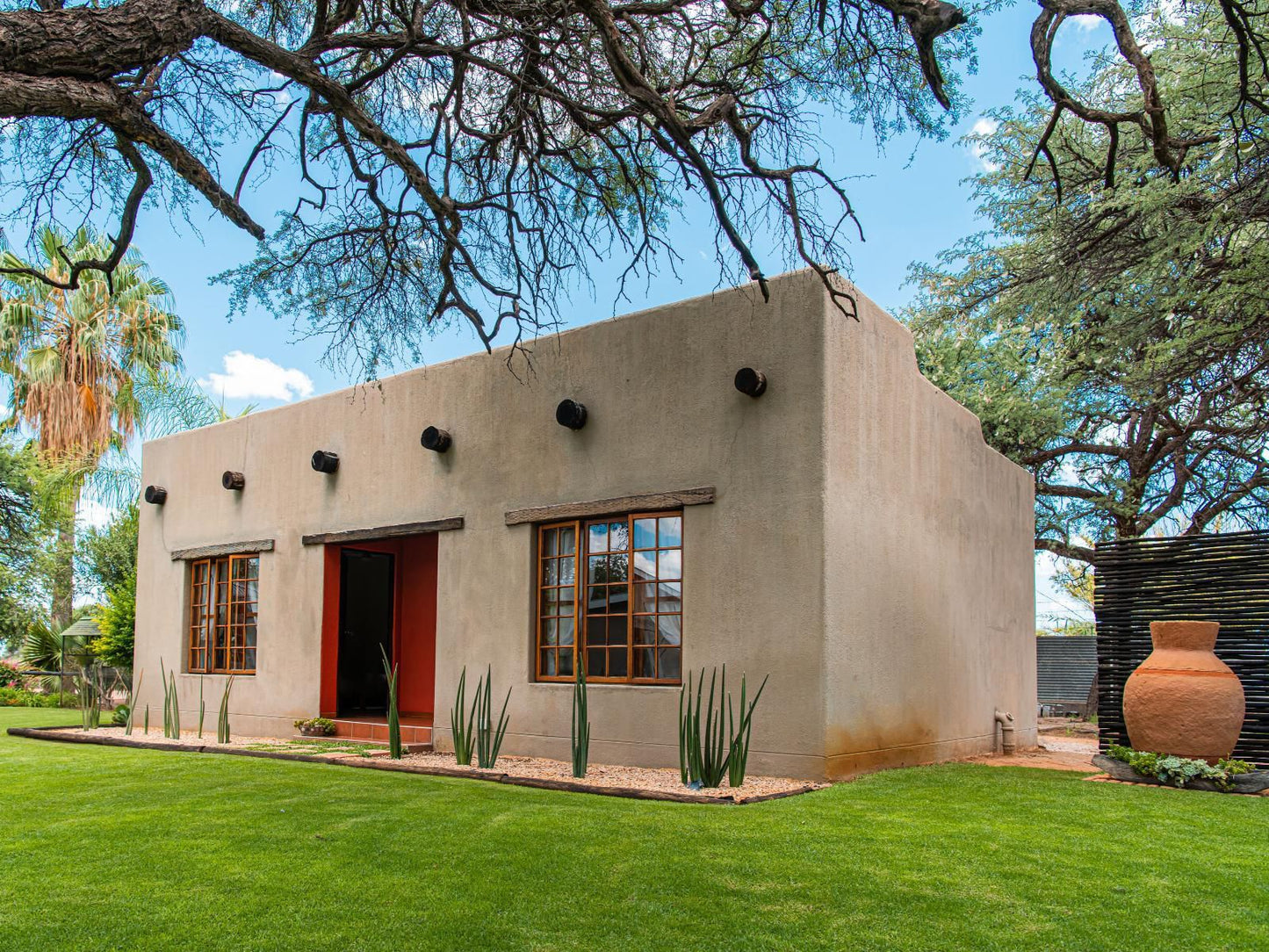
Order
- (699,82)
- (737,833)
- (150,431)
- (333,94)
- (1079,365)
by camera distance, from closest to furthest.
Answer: (737,833) → (333,94) → (699,82) → (1079,365) → (150,431)

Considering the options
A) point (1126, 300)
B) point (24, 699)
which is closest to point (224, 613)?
point (24, 699)

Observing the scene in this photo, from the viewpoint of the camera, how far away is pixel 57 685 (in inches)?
713

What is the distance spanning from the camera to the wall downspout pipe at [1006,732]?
9.34 m

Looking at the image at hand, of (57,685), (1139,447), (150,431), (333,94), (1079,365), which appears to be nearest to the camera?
(333,94)

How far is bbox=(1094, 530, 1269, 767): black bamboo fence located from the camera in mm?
7184

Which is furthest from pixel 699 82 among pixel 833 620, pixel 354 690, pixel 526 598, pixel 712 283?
pixel 354 690

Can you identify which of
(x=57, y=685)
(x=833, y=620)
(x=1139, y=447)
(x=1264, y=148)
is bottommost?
(x=57, y=685)

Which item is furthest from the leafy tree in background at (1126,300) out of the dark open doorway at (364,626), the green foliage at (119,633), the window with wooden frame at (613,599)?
the green foliage at (119,633)

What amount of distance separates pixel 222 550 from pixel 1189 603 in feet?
29.8

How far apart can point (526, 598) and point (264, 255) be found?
3150 mm

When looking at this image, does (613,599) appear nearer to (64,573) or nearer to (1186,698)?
(1186,698)

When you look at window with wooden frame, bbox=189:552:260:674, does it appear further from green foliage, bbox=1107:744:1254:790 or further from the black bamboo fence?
green foliage, bbox=1107:744:1254:790

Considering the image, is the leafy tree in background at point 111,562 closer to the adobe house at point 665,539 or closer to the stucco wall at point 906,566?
the adobe house at point 665,539

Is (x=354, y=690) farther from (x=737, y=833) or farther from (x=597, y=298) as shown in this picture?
(x=737, y=833)
